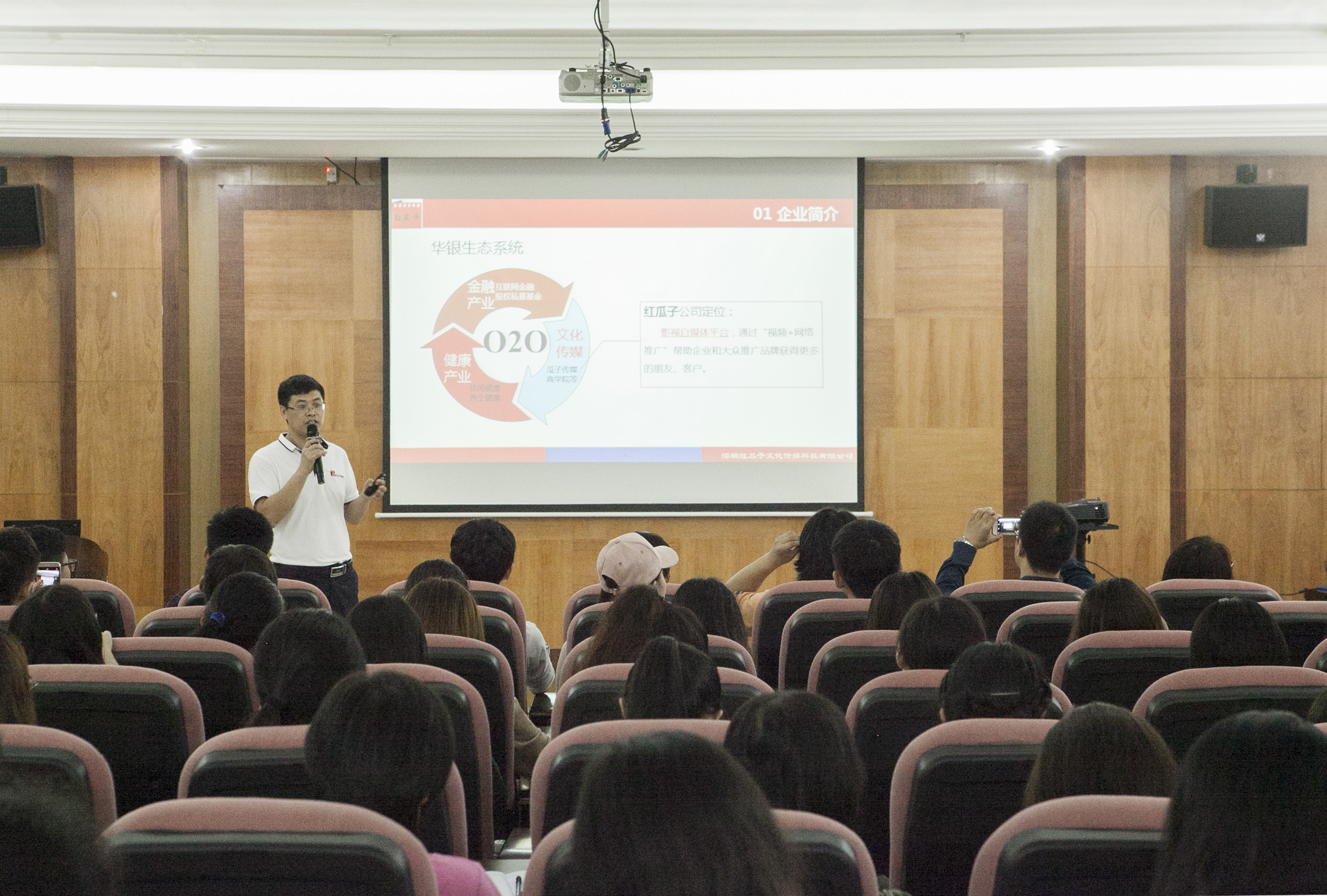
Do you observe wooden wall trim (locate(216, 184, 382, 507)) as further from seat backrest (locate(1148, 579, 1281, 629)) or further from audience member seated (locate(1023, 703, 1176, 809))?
audience member seated (locate(1023, 703, 1176, 809))

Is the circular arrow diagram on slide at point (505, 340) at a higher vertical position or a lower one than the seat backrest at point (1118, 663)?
higher

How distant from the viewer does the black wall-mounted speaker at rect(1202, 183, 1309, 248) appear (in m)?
6.59

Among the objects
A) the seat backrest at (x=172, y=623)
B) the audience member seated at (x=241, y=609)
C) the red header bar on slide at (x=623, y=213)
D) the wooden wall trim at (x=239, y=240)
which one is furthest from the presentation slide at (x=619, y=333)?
the audience member seated at (x=241, y=609)

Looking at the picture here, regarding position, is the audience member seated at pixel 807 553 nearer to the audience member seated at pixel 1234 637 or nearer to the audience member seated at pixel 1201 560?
the audience member seated at pixel 1201 560

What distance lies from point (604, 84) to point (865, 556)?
2.72 metres

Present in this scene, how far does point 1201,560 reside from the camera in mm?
4039

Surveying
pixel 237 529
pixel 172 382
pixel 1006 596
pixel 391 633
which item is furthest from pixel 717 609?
pixel 172 382

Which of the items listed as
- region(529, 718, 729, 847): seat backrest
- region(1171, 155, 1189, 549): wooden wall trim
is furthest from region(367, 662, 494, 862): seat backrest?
region(1171, 155, 1189, 549): wooden wall trim

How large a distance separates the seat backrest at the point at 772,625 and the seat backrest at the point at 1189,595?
117cm

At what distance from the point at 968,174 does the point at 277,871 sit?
6534mm

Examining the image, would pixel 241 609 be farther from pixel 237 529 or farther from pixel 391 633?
pixel 237 529

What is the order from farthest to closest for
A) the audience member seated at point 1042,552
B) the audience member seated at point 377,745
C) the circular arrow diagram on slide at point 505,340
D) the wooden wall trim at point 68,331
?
the circular arrow diagram on slide at point 505,340, the wooden wall trim at point 68,331, the audience member seated at point 1042,552, the audience member seated at point 377,745

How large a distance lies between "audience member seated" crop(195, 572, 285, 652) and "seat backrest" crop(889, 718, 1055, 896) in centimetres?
179

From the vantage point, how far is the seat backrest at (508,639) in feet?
10.6
